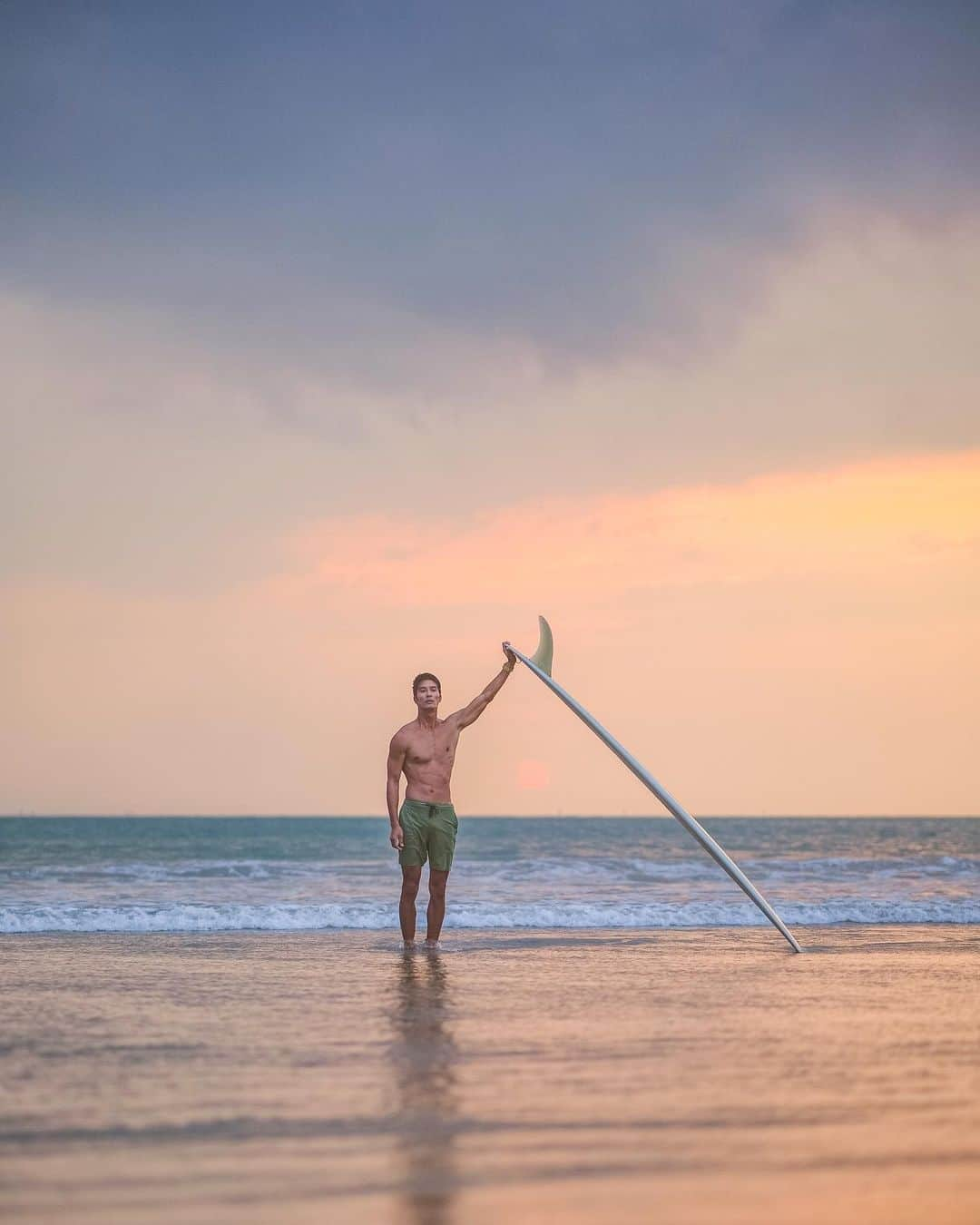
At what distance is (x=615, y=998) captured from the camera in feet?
22.3

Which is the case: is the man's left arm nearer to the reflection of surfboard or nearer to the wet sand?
the reflection of surfboard

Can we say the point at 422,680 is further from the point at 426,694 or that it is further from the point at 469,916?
the point at 469,916

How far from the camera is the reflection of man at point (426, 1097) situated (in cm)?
338

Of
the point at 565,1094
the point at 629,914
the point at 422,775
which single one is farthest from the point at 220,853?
the point at 565,1094

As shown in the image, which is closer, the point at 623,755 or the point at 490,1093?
the point at 490,1093

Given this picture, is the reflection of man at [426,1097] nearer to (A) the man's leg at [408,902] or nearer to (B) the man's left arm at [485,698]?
(A) the man's leg at [408,902]

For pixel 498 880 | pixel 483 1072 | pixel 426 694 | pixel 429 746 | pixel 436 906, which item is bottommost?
pixel 498 880

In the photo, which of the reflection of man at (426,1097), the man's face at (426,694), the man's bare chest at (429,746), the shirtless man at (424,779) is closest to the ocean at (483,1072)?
the reflection of man at (426,1097)

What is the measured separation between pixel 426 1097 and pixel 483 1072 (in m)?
0.45

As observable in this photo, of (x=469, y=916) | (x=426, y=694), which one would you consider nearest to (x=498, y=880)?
(x=469, y=916)

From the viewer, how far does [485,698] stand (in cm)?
938

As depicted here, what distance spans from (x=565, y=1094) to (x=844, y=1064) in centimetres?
122

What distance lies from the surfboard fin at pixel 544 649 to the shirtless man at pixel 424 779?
458 millimetres

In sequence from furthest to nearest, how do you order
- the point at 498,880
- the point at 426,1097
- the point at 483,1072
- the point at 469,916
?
the point at 498,880 → the point at 469,916 → the point at 483,1072 → the point at 426,1097
